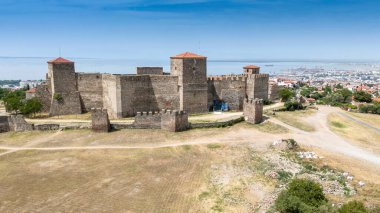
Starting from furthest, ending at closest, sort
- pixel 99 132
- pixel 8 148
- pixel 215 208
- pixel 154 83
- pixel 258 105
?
pixel 154 83
pixel 258 105
pixel 99 132
pixel 8 148
pixel 215 208

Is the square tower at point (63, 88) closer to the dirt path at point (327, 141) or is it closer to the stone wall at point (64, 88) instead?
the stone wall at point (64, 88)

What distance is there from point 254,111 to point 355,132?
9.13 m

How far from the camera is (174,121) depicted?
24.7 m

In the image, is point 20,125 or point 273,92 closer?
point 20,125

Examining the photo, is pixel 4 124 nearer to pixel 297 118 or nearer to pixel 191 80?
pixel 191 80

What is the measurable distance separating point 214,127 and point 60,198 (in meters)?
14.7

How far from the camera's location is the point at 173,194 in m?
14.8

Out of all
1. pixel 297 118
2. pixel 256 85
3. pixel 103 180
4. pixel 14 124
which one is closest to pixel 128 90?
pixel 14 124

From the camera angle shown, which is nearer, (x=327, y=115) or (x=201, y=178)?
(x=201, y=178)

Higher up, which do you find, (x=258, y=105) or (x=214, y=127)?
(x=258, y=105)

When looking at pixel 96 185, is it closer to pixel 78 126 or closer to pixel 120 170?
pixel 120 170

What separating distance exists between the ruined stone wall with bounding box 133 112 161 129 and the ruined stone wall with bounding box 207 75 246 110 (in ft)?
29.0

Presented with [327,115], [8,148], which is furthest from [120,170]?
[327,115]

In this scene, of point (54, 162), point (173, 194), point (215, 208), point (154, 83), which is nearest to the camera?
point (215, 208)
